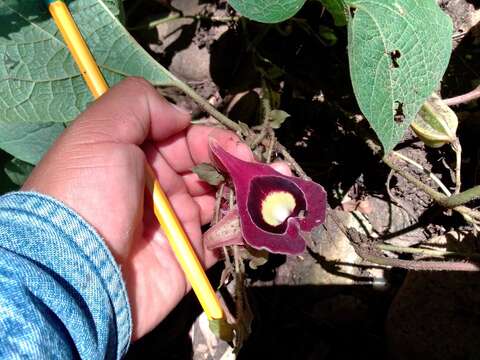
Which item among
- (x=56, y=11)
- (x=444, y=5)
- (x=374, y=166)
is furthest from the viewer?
(x=374, y=166)

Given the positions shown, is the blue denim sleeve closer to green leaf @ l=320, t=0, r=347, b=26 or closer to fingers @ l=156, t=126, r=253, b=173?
fingers @ l=156, t=126, r=253, b=173

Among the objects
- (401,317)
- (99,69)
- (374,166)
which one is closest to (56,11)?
(99,69)

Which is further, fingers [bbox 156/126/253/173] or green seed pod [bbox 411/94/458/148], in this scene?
fingers [bbox 156/126/253/173]

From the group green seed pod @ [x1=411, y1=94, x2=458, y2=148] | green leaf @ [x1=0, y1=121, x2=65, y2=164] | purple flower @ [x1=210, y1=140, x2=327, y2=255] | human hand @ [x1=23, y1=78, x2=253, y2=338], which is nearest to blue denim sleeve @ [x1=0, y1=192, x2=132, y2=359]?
human hand @ [x1=23, y1=78, x2=253, y2=338]

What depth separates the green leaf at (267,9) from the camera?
835 mm

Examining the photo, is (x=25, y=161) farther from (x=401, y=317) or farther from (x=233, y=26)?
(x=401, y=317)

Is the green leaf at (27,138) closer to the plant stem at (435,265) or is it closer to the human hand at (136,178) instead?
the human hand at (136,178)

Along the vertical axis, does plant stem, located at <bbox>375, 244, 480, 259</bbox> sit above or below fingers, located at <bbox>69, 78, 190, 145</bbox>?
below

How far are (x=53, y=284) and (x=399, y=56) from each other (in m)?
0.58

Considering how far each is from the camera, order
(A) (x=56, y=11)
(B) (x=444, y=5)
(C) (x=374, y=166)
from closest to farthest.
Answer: (A) (x=56, y=11)
(B) (x=444, y=5)
(C) (x=374, y=166)

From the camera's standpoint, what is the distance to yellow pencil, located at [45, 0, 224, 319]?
0.99 metres

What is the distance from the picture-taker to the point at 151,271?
1072mm

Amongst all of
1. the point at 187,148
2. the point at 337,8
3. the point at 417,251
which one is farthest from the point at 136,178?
the point at 417,251

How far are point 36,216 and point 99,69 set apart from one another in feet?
1.19
